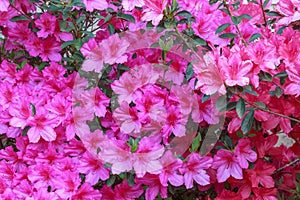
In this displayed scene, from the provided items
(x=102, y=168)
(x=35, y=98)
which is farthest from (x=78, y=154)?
(x=35, y=98)

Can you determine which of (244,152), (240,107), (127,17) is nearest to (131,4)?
(127,17)

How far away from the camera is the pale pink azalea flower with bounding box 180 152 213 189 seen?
155 cm

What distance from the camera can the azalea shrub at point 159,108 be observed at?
1.50m

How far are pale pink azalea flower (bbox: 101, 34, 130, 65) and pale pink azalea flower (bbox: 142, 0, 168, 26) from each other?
15 centimetres

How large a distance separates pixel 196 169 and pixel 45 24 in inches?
33.2

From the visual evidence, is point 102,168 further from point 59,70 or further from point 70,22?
point 70,22

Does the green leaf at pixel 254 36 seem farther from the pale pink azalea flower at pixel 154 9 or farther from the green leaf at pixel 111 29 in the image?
the green leaf at pixel 111 29

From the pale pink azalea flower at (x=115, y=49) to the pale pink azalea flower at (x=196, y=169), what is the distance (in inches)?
16.4

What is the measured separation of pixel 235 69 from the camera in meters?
1.38

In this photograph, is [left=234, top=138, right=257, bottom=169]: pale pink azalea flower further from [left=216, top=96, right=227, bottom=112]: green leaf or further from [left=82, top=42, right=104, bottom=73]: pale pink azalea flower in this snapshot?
[left=82, top=42, right=104, bottom=73]: pale pink azalea flower

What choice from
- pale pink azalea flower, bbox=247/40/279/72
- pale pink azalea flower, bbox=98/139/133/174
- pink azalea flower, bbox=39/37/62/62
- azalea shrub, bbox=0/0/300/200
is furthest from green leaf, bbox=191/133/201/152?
pink azalea flower, bbox=39/37/62/62

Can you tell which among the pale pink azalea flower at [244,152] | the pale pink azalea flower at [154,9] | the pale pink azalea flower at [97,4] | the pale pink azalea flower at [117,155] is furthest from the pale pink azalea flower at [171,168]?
the pale pink azalea flower at [97,4]

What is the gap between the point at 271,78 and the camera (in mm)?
1491

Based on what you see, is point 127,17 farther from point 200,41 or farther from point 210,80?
point 210,80
